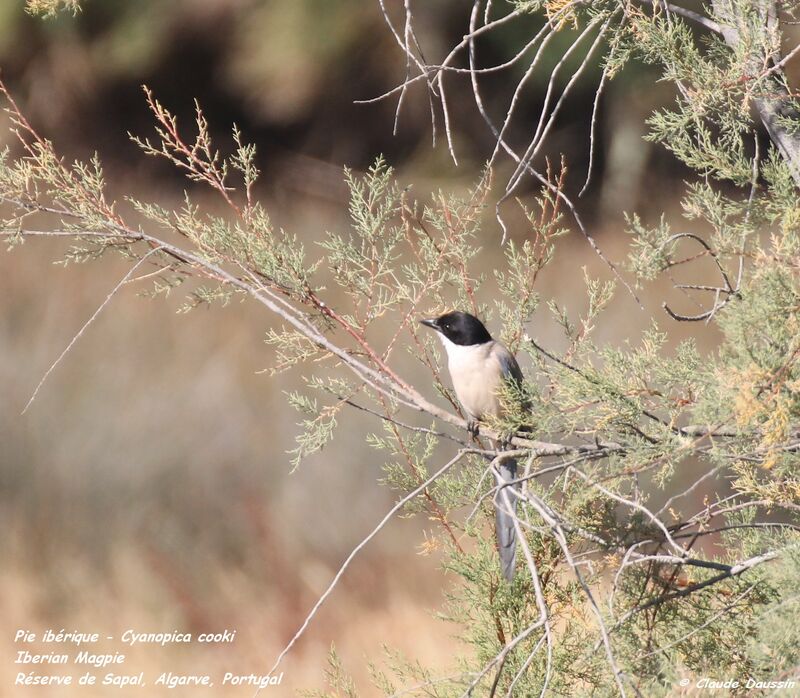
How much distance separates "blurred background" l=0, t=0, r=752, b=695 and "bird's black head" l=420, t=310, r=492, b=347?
911mm

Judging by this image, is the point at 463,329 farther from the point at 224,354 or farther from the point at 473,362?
the point at 224,354

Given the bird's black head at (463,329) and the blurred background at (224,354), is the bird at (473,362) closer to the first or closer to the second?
the bird's black head at (463,329)

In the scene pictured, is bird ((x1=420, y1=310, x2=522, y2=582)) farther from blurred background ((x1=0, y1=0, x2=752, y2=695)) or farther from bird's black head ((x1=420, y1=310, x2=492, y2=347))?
blurred background ((x1=0, y1=0, x2=752, y2=695))

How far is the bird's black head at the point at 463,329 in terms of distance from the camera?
2.79 m

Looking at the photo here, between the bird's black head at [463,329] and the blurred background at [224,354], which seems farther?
the blurred background at [224,354]

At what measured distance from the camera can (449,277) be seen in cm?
210

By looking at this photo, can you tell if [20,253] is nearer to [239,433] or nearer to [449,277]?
[239,433]

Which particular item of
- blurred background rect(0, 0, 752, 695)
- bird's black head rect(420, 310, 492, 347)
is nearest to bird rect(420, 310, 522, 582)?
bird's black head rect(420, 310, 492, 347)

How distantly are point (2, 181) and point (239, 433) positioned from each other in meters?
4.77

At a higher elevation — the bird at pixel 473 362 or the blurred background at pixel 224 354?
the bird at pixel 473 362

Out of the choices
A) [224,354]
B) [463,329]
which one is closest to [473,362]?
[463,329]

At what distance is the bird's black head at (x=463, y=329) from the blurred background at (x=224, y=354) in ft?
2.99

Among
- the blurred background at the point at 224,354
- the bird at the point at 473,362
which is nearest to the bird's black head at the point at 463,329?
the bird at the point at 473,362

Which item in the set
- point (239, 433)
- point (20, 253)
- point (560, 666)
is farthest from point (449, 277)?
point (20, 253)
